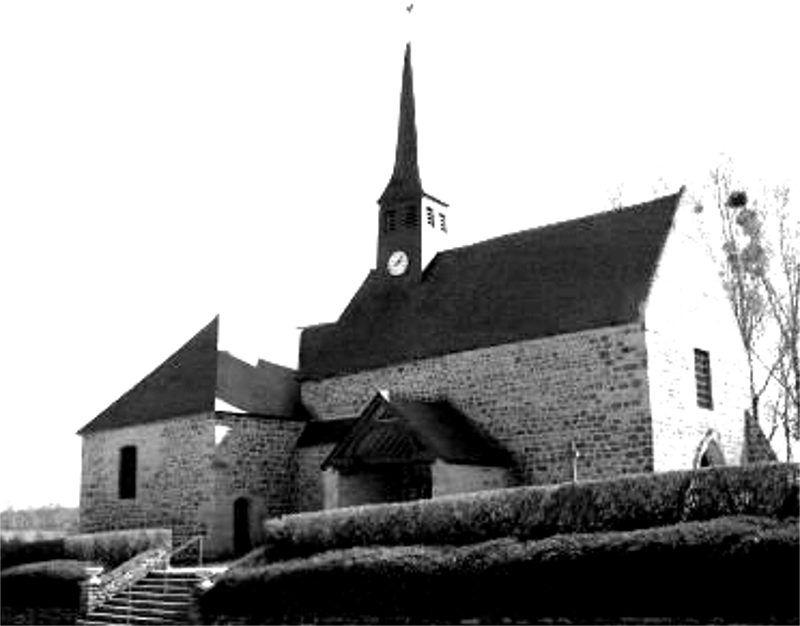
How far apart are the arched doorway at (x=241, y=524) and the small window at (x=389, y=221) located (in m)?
9.12

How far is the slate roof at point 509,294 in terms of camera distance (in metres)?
23.2

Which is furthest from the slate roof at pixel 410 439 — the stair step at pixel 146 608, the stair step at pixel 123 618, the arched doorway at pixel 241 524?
the stair step at pixel 123 618

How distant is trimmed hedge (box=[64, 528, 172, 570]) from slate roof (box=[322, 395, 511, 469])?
168 inches

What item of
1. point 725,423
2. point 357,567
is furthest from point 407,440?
Result: point 725,423

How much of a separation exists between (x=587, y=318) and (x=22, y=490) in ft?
226

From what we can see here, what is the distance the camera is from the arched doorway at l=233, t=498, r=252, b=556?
1058 inches

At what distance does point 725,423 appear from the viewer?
24.7 m

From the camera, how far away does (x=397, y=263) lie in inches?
1165

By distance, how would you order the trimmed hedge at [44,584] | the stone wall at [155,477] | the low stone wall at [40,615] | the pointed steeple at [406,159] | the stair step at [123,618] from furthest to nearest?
1. the pointed steeple at [406,159]
2. the stone wall at [155,477]
3. the trimmed hedge at [44,584]
4. the low stone wall at [40,615]
5. the stair step at [123,618]

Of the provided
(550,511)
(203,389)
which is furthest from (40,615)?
(550,511)

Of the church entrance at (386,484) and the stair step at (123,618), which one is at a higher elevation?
the church entrance at (386,484)

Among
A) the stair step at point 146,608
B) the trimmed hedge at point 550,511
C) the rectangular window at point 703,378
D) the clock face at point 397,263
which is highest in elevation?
the clock face at point 397,263

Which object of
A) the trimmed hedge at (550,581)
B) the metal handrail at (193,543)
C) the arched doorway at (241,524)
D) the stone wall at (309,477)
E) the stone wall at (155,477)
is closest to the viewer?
the trimmed hedge at (550,581)

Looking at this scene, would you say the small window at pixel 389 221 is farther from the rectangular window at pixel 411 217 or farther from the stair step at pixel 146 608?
the stair step at pixel 146 608
